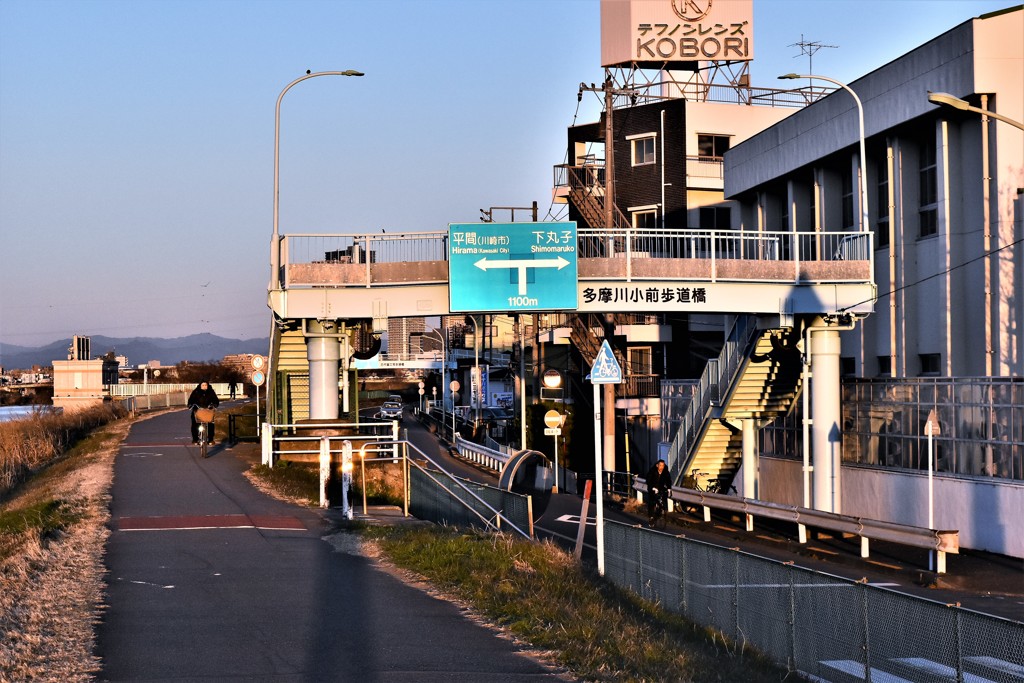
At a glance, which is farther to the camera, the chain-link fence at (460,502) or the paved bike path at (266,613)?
the chain-link fence at (460,502)

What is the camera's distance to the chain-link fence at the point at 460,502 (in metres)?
21.2

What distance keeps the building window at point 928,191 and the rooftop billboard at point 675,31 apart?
91.7 ft

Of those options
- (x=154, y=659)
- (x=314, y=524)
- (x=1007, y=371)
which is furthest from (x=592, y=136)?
(x=154, y=659)

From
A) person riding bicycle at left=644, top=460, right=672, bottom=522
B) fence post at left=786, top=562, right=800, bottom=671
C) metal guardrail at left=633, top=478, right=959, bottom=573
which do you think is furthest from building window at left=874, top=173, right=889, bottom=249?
fence post at left=786, top=562, right=800, bottom=671

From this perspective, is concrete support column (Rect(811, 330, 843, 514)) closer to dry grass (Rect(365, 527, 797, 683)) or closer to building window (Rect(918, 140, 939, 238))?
building window (Rect(918, 140, 939, 238))

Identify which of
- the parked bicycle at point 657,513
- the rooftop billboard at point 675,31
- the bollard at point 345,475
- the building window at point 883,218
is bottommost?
the parked bicycle at point 657,513

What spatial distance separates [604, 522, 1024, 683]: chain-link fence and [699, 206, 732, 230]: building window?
144 ft

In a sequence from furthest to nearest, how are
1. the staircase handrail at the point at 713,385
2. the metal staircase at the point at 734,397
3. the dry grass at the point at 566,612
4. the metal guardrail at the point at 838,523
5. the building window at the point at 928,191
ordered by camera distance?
1. the building window at the point at 928,191
2. the staircase handrail at the point at 713,385
3. the metal staircase at the point at 734,397
4. the metal guardrail at the point at 838,523
5. the dry grass at the point at 566,612

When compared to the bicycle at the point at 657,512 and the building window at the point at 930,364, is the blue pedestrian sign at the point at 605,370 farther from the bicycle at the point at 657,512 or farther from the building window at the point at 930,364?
the building window at the point at 930,364

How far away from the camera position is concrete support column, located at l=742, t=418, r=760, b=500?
110 ft

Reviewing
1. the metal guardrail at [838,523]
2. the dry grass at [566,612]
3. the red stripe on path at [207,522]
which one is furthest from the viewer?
the metal guardrail at [838,523]

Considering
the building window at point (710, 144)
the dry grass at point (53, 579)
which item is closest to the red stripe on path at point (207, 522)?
the dry grass at point (53, 579)

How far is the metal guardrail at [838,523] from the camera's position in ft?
72.0

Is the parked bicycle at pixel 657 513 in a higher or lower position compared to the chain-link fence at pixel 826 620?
lower
